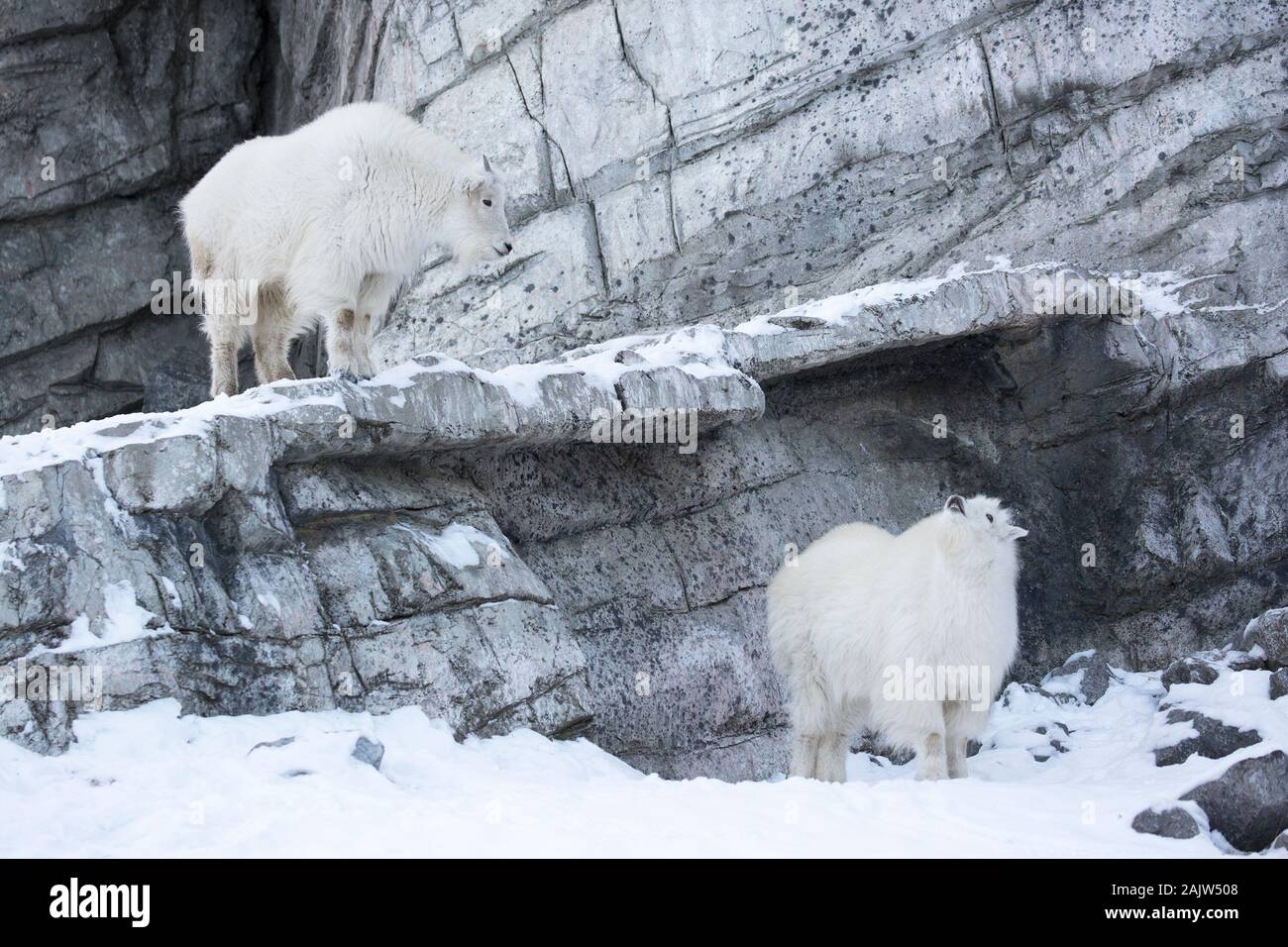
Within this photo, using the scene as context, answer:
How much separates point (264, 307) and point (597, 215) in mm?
5184

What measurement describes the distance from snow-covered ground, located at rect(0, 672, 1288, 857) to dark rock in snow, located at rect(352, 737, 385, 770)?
6 centimetres

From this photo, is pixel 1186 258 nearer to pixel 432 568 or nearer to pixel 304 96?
pixel 432 568

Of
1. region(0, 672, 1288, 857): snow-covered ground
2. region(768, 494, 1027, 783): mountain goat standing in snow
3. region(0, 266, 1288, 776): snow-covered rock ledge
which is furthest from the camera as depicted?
region(768, 494, 1027, 783): mountain goat standing in snow

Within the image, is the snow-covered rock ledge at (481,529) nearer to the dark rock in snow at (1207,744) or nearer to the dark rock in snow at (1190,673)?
the dark rock in snow at (1190,673)

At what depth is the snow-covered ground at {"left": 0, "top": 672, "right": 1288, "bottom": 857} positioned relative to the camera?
228 inches

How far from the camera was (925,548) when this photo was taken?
8711mm

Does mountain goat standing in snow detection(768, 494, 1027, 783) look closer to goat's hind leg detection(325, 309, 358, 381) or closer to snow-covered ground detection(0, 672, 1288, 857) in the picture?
snow-covered ground detection(0, 672, 1288, 857)

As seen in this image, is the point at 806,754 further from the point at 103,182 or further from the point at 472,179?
the point at 103,182

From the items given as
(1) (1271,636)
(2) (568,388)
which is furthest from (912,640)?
(1) (1271,636)

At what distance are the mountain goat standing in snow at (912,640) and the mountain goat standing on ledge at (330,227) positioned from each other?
136 inches

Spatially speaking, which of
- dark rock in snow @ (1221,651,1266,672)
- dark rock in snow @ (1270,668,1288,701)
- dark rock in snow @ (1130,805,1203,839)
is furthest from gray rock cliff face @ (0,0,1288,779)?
dark rock in snow @ (1130,805,1203,839)

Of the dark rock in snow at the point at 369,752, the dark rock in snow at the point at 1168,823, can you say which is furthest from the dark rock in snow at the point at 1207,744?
the dark rock in snow at the point at 369,752

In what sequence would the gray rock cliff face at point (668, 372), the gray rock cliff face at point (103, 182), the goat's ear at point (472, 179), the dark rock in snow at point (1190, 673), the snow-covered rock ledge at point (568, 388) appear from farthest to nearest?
the gray rock cliff face at point (103, 182)
the dark rock in snow at point (1190, 673)
the goat's ear at point (472, 179)
the gray rock cliff face at point (668, 372)
the snow-covered rock ledge at point (568, 388)

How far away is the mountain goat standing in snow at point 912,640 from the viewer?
8539 millimetres
